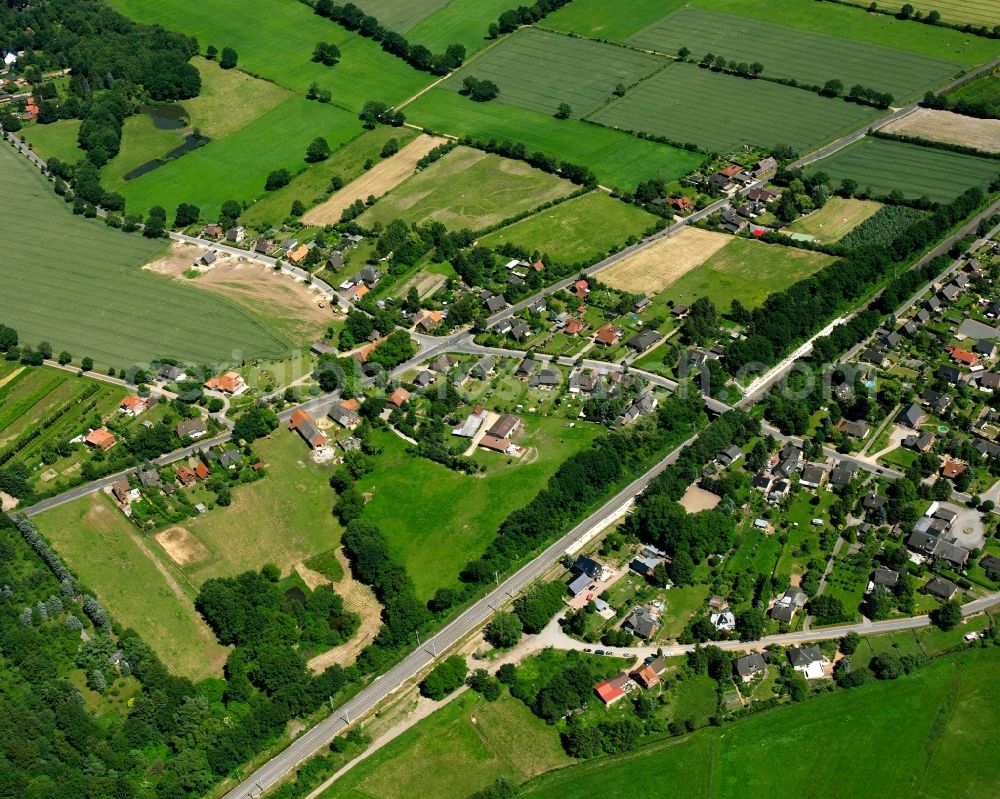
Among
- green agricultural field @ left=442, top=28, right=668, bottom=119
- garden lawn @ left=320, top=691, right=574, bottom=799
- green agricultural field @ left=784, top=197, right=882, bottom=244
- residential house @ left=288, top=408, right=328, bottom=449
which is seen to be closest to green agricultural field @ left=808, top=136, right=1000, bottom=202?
green agricultural field @ left=784, top=197, right=882, bottom=244

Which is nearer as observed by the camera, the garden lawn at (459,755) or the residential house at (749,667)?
the garden lawn at (459,755)

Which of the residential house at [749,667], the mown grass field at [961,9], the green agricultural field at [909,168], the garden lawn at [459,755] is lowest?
the garden lawn at [459,755]

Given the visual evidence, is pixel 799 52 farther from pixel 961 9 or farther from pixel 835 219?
pixel 835 219

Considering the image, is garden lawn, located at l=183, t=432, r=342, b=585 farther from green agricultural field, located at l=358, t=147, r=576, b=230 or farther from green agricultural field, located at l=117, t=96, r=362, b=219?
green agricultural field, located at l=117, t=96, r=362, b=219

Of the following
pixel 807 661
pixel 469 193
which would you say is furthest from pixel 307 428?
pixel 807 661

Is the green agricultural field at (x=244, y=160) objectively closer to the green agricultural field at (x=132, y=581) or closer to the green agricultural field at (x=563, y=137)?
the green agricultural field at (x=563, y=137)

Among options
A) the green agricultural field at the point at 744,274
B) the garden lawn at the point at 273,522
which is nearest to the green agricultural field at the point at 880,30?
the green agricultural field at the point at 744,274
